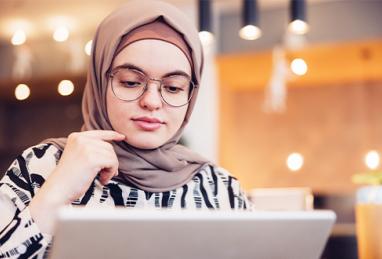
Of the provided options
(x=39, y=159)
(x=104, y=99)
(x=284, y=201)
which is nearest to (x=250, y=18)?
(x=284, y=201)

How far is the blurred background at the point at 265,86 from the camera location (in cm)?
365

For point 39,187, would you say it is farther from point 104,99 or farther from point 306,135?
point 306,135

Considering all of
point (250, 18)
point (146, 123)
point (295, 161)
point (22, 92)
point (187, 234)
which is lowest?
point (295, 161)

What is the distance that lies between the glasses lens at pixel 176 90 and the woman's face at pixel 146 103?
0.01 m

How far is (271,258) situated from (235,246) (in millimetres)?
78

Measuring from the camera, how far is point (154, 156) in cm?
103

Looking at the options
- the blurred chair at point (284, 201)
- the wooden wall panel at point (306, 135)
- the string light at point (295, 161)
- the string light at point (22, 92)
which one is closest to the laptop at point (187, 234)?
the blurred chair at point (284, 201)

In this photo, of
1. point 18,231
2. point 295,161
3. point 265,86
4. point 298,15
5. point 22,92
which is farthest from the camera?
point 22,92

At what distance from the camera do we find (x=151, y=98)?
38.4 inches

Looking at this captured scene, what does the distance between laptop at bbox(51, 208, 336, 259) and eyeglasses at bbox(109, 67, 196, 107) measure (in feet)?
1.15

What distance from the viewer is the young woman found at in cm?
95

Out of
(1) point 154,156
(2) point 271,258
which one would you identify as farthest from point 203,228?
(1) point 154,156

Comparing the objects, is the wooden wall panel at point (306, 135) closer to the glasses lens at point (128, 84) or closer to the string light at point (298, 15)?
the string light at point (298, 15)

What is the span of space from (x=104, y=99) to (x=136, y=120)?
0.27 ft
